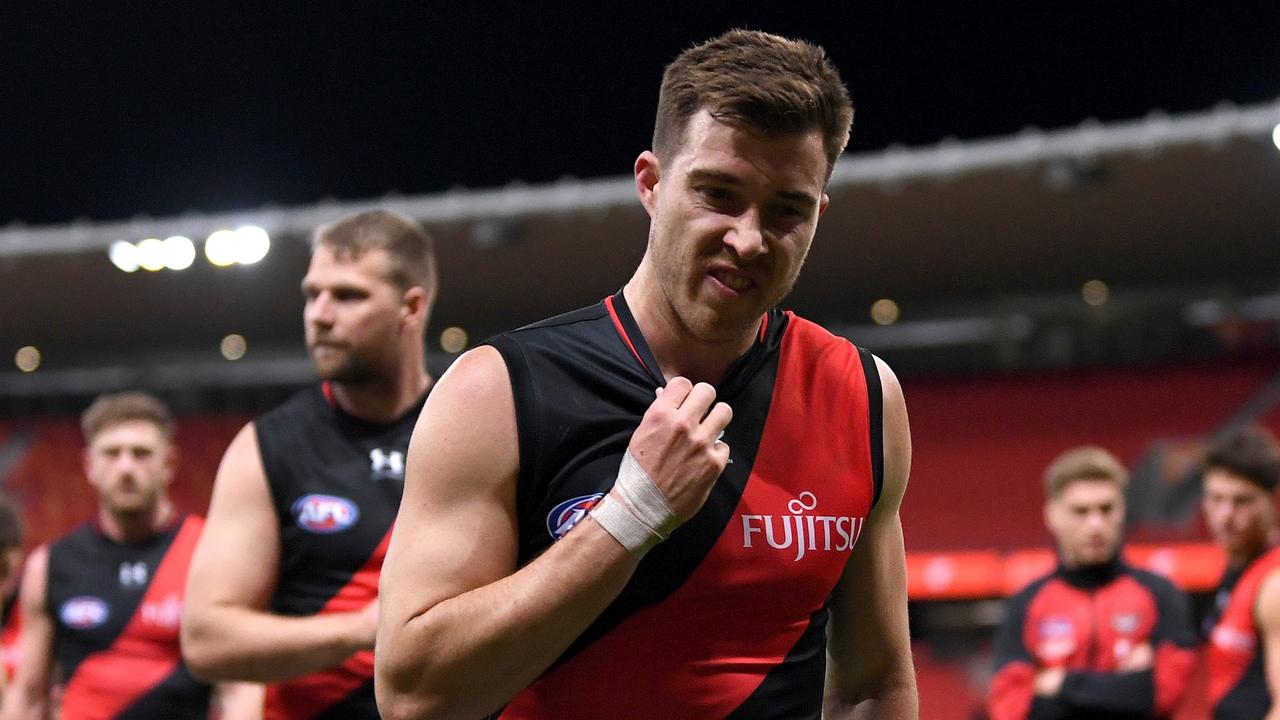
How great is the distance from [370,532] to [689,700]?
188 cm

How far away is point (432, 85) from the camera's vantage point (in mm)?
18781

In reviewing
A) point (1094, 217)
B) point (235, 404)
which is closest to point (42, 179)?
point (235, 404)

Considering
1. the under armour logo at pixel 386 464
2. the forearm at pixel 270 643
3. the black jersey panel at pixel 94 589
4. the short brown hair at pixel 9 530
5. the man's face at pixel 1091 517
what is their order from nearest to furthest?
1. the forearm at pixel 270 643
2. the under armour logo at pixel 386 464
3. the black jersey panel at pixel 94 589
4. the man's face at pixel 1091 517
5. the short brown hair at pixel 9 530

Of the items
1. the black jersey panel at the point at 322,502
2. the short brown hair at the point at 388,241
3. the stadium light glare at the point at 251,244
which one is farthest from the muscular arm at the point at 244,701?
the stadium light glare at the point at 251,244

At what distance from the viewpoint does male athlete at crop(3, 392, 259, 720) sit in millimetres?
5852

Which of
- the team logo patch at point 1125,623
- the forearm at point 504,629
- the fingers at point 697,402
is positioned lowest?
the forearm at point 504,629

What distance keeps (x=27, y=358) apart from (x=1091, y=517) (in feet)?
52.8

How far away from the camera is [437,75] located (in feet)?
62.0

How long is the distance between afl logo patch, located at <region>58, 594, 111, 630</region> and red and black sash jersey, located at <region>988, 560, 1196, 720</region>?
4016mm

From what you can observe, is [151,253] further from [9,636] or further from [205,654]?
[205,654]

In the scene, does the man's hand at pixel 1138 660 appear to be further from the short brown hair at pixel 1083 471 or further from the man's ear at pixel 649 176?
the man's ear at pixel 649 176

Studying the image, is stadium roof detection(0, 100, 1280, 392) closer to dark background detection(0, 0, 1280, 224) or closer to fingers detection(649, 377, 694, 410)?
dark background detection(0, 0, 1280, 224)

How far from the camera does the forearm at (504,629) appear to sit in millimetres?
2119

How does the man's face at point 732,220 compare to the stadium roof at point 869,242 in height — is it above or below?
below
